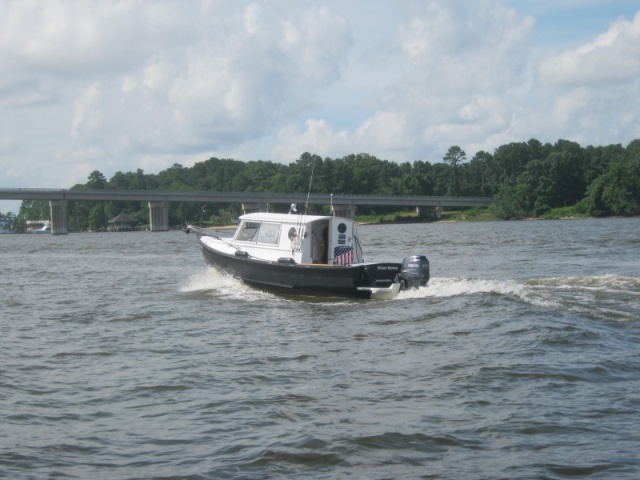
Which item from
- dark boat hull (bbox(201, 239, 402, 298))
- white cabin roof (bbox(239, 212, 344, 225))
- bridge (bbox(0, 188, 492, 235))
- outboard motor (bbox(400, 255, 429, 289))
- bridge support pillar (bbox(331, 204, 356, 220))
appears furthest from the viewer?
A: bridge support pillar (bbox(331, 204, 356, 220))

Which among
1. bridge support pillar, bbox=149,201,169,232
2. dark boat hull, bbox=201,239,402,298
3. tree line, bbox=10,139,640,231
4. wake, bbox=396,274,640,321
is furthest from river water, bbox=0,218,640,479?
bridge support pillar, bbox=149,201,169,232

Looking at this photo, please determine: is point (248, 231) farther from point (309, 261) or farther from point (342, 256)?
point (342, 256)

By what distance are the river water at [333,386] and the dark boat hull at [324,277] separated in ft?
1.73

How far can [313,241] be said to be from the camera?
27.8 meters

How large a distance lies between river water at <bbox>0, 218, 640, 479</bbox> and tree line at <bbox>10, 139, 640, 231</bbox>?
9422cm

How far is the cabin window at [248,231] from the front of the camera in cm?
3022

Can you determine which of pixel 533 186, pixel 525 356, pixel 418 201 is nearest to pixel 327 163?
pixel 418 201

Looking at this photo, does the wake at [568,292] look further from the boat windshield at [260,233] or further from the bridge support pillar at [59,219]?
the bridge support pillar at [59,219]

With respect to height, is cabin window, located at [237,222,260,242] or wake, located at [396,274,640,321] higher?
cabin window, located at [237,222,260,242]

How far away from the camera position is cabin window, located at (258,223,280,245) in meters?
29.1

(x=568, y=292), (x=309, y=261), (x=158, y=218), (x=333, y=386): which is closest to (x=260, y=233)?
(x=309, y=261)

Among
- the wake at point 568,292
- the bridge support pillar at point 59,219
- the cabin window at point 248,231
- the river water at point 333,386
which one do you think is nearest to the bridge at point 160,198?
the bridge support pillar at point 59,219

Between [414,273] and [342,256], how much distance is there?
130 inches

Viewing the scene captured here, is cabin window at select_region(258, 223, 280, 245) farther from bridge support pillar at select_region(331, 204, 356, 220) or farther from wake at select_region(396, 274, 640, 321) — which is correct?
bridge support pillar at select_region(331, 204, 356, 220)
